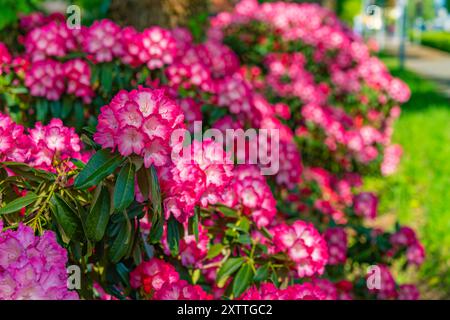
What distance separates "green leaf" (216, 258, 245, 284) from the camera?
6.17ft

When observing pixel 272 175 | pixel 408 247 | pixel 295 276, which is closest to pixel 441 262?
pixel 408 247

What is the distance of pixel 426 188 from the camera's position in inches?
220

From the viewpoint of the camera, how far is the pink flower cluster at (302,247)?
74.8 inches

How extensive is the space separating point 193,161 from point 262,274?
46 cm

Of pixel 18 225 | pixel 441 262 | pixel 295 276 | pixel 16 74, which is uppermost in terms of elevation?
pixel 16 74

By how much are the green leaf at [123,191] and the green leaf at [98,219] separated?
6 centimetres

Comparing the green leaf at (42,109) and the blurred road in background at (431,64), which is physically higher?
the green leaf at (42,109)

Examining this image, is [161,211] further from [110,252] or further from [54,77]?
[54,77]

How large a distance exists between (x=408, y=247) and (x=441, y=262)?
→ 3.49 ft

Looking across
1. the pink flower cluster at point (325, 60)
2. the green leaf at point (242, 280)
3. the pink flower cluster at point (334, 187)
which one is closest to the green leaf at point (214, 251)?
the green leaf at point (242, 280)

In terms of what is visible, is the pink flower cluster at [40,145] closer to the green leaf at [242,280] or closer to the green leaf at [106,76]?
the green leaf at [242,280]

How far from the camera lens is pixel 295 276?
2.01 m

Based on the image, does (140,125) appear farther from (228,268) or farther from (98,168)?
(228,268)

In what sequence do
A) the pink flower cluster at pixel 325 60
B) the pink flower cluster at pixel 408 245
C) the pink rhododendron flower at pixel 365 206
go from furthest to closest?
the pink flower cluster at pixel 325 60 → the pink rhododendron flower at pixel 365 206 → the pink flower cluster at pixel 408 245
